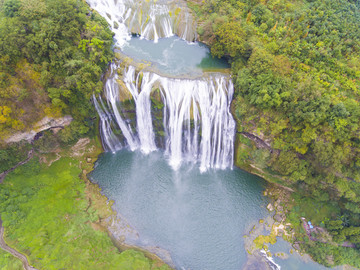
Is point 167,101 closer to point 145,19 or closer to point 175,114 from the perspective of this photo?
point 175,114

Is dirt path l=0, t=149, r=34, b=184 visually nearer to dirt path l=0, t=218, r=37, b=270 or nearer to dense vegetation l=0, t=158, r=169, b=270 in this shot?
dense vegetation l=0, t=158, r=169, b=270

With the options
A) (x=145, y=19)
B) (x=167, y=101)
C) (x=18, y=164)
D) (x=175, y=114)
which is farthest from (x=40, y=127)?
(x=145, y=19)

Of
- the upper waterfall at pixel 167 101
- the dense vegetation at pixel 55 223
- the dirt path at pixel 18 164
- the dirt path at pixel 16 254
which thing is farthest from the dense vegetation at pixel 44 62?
the dirt path at pixel 16 254

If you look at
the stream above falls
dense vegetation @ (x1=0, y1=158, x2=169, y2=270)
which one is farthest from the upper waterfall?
dense vegetation @ (x1=0, y1=158, x2=169, y2=270)

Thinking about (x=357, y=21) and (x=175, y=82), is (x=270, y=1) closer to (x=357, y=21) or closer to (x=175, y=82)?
(x=357, y=21)

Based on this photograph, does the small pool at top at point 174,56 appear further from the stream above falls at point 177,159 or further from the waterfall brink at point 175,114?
the waterfall brink at point 175,114

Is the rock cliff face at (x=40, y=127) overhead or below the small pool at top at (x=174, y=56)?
below
